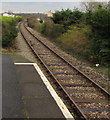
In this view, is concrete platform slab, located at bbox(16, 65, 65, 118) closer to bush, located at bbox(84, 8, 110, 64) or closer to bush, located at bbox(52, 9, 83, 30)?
bush, located at bbox(84, 8, 110, 64)

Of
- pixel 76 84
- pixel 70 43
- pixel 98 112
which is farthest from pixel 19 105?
Answer: pixel 70 43

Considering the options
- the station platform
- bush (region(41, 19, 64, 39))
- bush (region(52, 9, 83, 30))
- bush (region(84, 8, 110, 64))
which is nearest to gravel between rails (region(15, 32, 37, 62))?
bush (region(84, 8, 110, 64))

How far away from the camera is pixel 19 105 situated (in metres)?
7.36

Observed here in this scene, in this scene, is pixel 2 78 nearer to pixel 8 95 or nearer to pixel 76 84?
pixel 8 95

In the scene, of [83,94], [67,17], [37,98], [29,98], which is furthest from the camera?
[67,17]

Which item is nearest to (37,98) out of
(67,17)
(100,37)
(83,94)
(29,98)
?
(29,98)

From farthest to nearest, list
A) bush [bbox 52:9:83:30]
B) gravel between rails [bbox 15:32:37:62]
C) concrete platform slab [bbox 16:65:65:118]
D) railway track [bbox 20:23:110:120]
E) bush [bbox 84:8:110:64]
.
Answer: bush [bbox 52:9:83:30], gravel between rails [bbox 15:32:37:62], bush [bbox 84:8:110:64], railway track [bbox 20:23:110:120], concrete platform slab [bbox 16:65:65:118]

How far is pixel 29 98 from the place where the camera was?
8.27 meters

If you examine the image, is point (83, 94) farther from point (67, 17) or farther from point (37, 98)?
point (67, 17)

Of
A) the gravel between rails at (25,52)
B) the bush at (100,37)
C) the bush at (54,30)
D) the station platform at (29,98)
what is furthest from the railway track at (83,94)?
the bush at (54,30)

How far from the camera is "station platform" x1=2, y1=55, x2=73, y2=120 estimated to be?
22.9 ft

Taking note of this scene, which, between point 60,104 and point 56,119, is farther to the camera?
point 60,104

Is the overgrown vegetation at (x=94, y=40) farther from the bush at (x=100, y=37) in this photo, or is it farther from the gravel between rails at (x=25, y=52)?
the gravel between rails at (x=25, y=52)

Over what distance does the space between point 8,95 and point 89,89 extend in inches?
135
